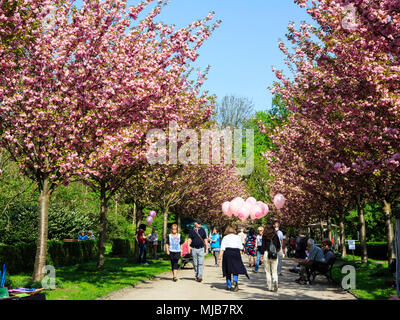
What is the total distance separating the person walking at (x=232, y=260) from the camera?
13648 millimetres

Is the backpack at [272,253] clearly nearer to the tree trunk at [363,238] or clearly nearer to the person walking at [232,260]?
the person walking at [232,260]

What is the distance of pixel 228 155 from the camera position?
114ft

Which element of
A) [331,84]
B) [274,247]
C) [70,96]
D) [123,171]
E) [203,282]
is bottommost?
[203,282]

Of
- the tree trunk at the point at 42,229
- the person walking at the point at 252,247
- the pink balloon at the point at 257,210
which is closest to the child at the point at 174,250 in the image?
the tree trunk at the point at 42,229

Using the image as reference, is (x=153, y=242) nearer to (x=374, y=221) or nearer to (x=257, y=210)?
(x=257, y=210)

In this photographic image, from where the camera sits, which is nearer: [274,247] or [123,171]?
[274,247]

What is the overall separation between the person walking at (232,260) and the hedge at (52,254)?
870 centimetres

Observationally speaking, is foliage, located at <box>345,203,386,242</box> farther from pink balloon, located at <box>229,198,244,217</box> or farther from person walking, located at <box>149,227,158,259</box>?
person walking, located at <box>149,227,158,259</box>

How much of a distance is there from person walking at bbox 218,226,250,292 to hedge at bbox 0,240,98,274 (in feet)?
28.5

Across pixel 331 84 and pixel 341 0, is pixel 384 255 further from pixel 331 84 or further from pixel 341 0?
pixel 341 0

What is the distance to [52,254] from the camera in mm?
21344

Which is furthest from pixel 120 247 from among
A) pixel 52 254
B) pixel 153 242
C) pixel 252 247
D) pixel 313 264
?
pixel 313 264
